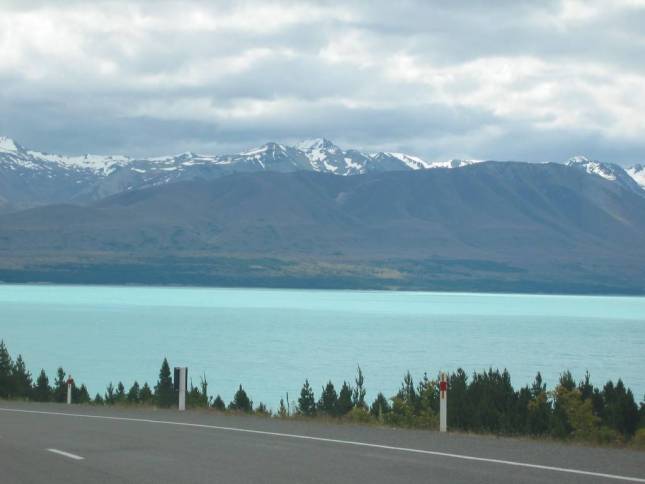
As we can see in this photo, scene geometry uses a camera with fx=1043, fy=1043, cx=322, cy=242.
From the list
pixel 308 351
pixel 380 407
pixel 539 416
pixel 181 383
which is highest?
pixel 308 351

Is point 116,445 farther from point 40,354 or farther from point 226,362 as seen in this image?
point 40,354

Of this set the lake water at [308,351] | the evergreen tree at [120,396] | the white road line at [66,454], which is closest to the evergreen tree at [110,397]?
the evergreen tree at [120,396]

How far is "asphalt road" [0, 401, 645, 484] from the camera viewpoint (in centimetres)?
1410

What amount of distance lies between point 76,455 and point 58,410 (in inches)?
462

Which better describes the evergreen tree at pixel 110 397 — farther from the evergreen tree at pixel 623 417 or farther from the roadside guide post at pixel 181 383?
the evergreen tree at pixel 623 417

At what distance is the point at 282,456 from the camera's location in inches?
642

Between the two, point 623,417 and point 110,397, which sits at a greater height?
point 623,417

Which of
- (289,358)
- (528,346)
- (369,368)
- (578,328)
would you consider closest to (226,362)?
(289,358)

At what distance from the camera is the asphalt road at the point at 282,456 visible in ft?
46.2

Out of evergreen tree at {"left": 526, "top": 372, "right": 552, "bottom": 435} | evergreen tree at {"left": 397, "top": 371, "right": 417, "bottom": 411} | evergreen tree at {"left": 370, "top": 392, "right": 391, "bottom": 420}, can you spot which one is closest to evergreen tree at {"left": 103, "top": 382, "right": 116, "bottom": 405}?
evergreen tree at {"left": 370, "top": 392, "right": 391, "bottom": 420}

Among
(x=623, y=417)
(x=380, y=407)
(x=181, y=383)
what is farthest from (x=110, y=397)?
(x=623, y=417)

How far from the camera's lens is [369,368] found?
4441 inches

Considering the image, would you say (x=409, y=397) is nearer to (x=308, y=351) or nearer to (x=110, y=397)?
(x=110, y=397)

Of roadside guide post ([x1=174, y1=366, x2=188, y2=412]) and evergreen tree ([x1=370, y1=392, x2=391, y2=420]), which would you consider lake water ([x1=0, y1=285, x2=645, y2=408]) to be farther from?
roadside guide post ([x1=174, y1=366, x2=188, y2=412])
